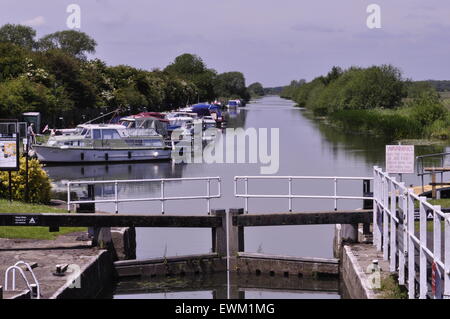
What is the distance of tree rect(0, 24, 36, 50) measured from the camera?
16112 cm

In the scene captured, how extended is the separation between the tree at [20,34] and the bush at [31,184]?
449ft

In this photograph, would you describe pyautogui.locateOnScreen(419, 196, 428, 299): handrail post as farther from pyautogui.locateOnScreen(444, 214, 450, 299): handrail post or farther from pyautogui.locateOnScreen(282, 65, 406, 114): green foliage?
pyautogui.locateOnScreen(282, 65, 406, 114): green foliage

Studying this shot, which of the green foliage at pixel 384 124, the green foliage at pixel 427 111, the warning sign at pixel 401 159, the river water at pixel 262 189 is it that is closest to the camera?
the warning sign at pixel 401 159

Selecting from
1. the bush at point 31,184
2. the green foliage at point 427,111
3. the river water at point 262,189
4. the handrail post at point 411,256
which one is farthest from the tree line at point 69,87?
the handrail post at point 411,256

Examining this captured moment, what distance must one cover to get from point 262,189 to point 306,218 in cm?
1970

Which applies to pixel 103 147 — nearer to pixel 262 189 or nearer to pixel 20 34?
pixel 262 189

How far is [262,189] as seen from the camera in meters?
41.3

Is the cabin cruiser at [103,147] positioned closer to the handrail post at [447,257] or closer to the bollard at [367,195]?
the bollard at [367,195]

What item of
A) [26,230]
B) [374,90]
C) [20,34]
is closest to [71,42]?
[20,34]

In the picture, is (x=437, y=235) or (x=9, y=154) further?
(x=9, y=154)

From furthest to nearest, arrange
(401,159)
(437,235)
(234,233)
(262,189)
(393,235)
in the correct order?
(262,189) → (234,233) → (401,159) → (393,235) → (437,235)

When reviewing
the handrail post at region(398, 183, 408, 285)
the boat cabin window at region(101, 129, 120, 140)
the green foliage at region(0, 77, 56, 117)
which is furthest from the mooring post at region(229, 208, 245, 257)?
the green foliage at region(0, 77, 56, 117)

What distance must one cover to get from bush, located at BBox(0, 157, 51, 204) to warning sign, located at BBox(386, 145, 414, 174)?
41.2 ft

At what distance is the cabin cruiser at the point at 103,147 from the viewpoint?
57156 millimetres
